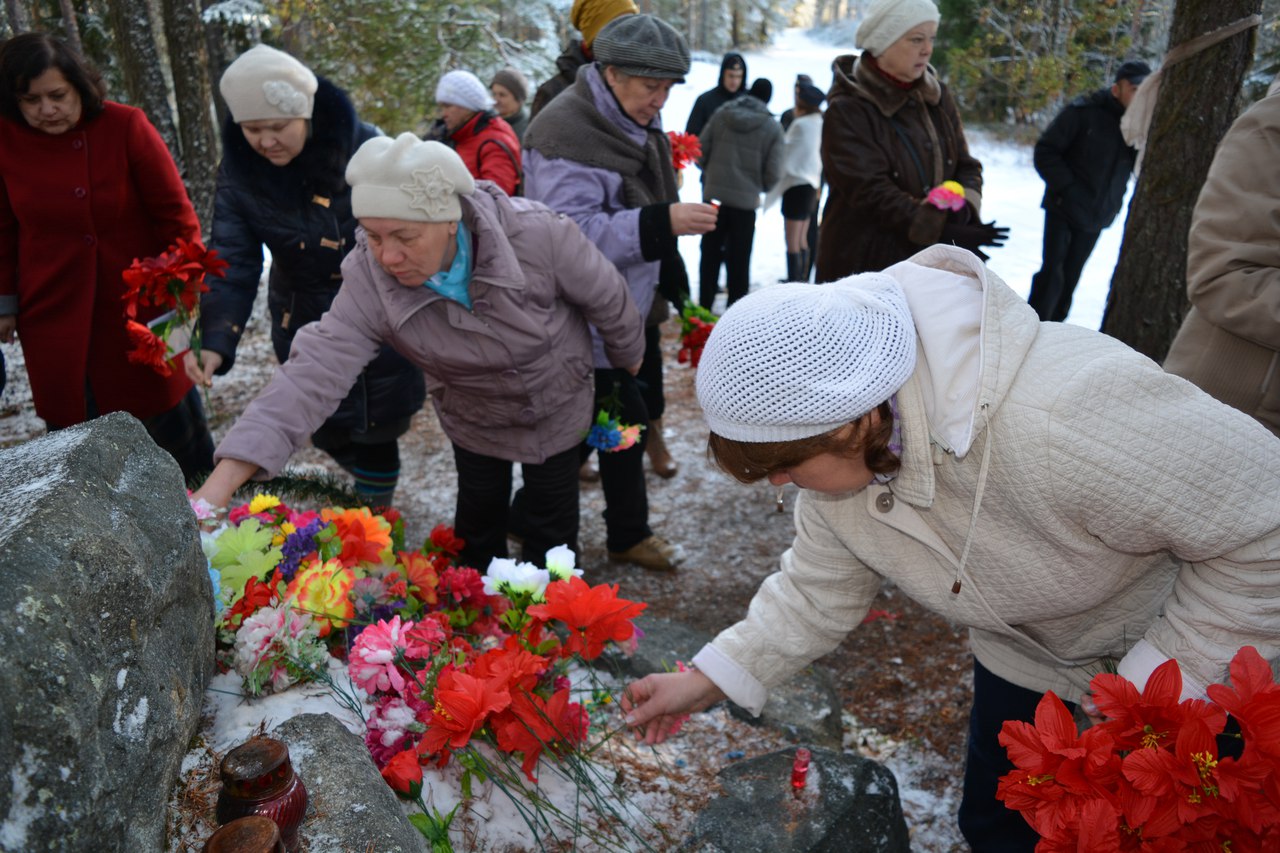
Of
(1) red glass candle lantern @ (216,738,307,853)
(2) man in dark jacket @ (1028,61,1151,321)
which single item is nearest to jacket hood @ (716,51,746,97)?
(2) man in dark jacket @ (1028,61,1151,321)

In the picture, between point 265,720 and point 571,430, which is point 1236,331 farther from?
point 265,720

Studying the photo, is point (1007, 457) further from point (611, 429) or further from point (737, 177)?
point (737, 177)

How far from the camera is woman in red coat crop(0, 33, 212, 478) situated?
301cm

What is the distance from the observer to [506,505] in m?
3.30

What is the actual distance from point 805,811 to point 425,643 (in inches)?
39.0

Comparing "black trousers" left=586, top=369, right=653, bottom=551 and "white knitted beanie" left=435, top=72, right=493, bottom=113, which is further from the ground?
"white knitted beanie" left=435, top=72, right=493, bottom=113

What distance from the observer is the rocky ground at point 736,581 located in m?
2.88

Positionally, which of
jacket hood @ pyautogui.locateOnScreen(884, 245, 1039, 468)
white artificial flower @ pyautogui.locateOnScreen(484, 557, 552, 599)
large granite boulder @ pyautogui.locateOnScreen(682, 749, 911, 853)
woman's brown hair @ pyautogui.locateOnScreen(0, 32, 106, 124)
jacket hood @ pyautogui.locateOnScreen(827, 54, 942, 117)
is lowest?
large granite boulder @ pyautogui.locateOnScreen(682, 749, 911, 853)

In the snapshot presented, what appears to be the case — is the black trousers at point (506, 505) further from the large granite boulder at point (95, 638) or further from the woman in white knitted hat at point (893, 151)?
the woman in white knitted hat at point (893, 151)

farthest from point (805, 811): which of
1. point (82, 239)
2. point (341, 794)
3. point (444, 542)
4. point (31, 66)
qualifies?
point (31, 66)

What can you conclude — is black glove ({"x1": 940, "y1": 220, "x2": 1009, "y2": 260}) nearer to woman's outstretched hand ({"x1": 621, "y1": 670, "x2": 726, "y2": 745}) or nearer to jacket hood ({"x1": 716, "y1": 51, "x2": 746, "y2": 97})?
woman's outstretched hand ({"x1": 621, "y1": 670, "x2": 726, "y2": 745})

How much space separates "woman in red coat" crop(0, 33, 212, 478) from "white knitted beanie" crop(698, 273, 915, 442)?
280cm

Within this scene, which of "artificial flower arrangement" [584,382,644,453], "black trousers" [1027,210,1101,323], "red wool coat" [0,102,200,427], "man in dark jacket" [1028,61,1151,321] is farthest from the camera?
"black trousers" [1027,210,1101,323]

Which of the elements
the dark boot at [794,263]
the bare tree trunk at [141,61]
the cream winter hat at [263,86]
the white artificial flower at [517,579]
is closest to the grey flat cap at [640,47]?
the cream winter hat at [263,86]
